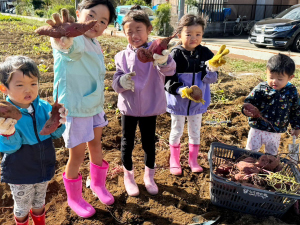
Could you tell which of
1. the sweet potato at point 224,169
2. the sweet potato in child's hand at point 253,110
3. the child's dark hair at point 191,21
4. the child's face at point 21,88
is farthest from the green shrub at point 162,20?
the child's face at point 21,88

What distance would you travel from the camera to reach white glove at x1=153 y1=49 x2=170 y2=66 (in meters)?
1.92

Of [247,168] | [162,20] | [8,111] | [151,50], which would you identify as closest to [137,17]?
[151,50]

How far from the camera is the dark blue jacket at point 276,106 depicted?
2.41 meters

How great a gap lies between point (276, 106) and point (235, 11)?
1351 centimetres

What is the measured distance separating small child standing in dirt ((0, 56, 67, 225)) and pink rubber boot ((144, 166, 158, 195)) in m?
0.90

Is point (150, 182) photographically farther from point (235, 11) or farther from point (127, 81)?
point (235, 11)

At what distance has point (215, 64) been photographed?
89.7 inches

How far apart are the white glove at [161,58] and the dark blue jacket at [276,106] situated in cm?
100

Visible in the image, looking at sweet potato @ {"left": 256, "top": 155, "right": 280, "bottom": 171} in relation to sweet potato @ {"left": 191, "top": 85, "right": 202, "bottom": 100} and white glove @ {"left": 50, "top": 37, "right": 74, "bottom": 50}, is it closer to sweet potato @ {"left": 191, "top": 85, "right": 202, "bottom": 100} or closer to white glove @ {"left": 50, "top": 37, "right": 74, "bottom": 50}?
sweet potato @ {"left": 191, "top": 85, "right": 202, "bottom": 100}

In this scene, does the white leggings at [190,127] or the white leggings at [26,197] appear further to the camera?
the white leggings at [190,127]

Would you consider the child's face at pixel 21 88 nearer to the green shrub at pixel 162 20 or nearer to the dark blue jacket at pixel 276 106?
the dark blue jacket at pixel 276 106

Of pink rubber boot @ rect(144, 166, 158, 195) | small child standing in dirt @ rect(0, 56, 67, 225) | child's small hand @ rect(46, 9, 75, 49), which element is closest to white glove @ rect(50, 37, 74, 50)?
child's small hand @ rect(46, 9, 75, 49)

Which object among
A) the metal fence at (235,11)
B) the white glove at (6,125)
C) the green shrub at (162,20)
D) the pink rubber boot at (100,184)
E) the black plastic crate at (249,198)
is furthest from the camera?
the metal fence at (235,11)

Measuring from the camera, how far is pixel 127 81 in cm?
205
